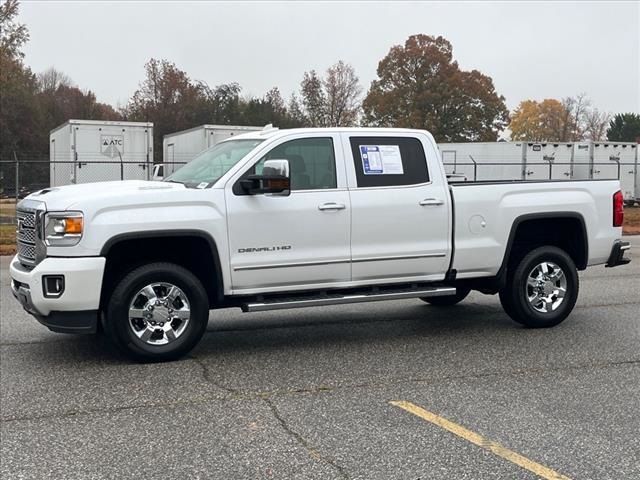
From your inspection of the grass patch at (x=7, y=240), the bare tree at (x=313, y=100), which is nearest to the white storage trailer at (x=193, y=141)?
the grass patch at (x=7, y=240)

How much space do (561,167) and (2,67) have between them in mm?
28131

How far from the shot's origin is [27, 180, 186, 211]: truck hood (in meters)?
5.82

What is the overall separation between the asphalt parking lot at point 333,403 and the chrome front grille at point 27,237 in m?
0.91

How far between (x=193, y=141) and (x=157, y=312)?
17209mm

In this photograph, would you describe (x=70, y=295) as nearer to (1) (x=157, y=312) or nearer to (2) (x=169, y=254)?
(1) (x=157, y=312)

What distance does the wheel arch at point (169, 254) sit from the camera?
19.7ft

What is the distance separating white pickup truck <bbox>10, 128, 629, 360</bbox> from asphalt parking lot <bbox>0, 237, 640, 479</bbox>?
485 mm

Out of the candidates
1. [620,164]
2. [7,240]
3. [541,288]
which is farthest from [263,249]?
[620,164]

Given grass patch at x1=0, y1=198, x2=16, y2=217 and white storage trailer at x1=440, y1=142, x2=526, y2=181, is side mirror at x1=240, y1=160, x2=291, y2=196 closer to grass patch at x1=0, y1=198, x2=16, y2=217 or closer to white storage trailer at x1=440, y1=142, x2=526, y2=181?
grass patch at x1=0, y1=198, x2=16, y2=217

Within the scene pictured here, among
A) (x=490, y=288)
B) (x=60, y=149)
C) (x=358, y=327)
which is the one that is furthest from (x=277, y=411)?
(x=60, y=149)

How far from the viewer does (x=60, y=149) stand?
23.6 metres

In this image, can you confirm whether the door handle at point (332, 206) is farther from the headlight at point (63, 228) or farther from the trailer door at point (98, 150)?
the trailer door at point (98, 150)

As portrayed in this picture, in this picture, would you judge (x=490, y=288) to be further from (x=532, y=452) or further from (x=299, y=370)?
(x=532, y=452)

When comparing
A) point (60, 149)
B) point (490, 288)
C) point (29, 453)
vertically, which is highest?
point (60, 149)
